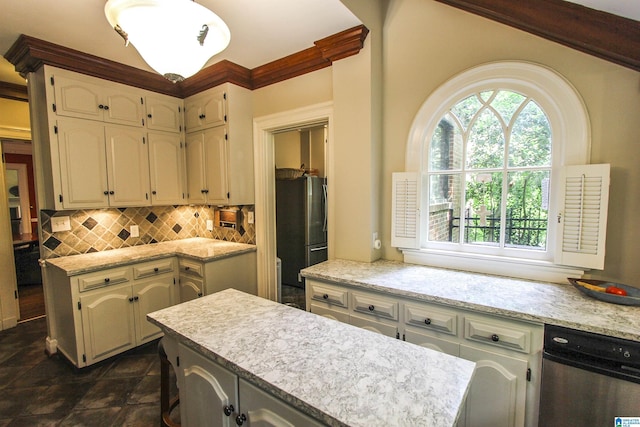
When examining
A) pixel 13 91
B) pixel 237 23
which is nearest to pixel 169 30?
pixel 237 23

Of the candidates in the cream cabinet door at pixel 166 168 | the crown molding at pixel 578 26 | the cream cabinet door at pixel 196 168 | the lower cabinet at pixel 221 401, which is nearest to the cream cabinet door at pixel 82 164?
the cream cabinet door at pixel 166 168

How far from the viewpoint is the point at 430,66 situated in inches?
81.0

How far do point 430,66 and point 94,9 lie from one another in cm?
219

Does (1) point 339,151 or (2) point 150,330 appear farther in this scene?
(2) point 150,330

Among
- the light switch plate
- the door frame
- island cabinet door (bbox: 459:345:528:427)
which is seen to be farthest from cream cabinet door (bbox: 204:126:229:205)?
island cabinet door (bbox: 459:345:528:427)

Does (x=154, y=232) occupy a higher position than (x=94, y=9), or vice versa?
(x=94, y=9)

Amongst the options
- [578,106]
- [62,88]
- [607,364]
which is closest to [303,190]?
[62,88]

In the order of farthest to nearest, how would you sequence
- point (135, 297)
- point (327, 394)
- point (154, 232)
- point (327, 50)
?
point (154, 232) → point (135, 297) → point (327, 50) → point (327, 394)

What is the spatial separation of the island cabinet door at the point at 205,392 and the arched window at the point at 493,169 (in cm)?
154

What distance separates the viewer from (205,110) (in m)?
2.92

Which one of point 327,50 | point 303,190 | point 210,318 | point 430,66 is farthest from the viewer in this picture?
point 303,190

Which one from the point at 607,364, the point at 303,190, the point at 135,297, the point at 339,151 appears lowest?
the point at 135,297

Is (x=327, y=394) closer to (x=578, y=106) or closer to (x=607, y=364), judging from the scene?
(x=607, y=364)

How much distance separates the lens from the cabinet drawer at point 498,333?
1.35m
